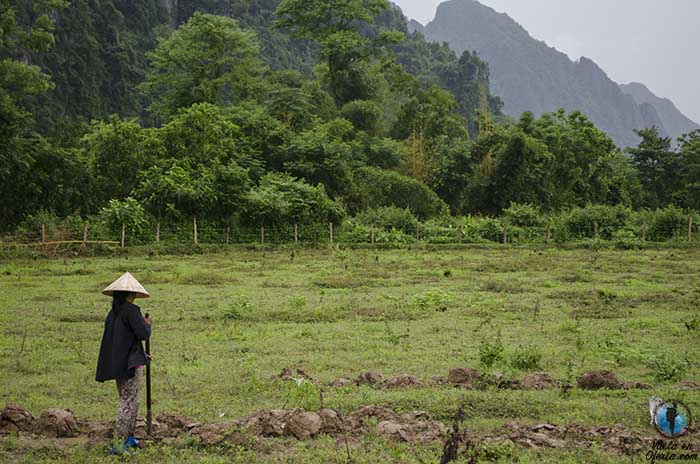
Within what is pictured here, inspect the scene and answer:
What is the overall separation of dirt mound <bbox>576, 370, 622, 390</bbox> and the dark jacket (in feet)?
19.0

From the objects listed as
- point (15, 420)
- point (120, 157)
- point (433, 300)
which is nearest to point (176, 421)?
point (15, 420)

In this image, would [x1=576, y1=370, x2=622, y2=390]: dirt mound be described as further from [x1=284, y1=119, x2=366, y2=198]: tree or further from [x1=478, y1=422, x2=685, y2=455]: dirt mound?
[x1=284, y1=119, x2=366, y2=198]: tree

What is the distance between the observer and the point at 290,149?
1641 inches

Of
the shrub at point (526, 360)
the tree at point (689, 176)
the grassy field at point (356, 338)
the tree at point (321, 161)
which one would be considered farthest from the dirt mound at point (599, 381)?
Answer: the tree at point (689, 176)

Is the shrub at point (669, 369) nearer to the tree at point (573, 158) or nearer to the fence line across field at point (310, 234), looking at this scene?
the fence line across field at point (310, 234)

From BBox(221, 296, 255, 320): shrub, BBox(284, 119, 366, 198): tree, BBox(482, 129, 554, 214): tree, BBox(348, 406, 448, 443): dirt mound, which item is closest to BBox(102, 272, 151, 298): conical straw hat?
BBox(348, 406, 448, 443): dirt mound

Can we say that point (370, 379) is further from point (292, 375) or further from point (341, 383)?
point (292, 375)

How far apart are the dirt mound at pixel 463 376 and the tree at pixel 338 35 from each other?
45.8 m

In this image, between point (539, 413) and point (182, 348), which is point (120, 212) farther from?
point (539, 413)

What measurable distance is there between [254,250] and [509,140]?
21742 millimetres

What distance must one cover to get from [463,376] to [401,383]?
2.94 ft

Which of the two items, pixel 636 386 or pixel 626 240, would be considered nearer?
pixel 636 386

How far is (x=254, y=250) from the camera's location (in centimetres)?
3225

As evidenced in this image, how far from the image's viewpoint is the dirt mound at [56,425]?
7.54 meters
